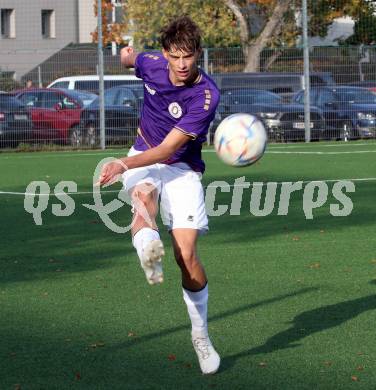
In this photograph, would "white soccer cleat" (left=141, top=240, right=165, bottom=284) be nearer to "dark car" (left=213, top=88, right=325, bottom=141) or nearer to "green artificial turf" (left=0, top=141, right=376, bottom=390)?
"green artificial turf" (left=0, top=141, right=376, bottom=390)

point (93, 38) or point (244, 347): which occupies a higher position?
point (93, 38)

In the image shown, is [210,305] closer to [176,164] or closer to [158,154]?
[176,164]

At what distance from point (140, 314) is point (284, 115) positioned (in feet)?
63.7

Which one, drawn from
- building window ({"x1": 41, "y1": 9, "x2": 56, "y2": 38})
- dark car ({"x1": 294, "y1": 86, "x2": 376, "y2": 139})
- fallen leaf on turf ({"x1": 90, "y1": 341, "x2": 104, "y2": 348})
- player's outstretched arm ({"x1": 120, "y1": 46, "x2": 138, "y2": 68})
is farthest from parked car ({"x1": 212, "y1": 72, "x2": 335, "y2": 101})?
building window ({"x1": 41, "y1": 9, "x2": 56, "y2": 38})

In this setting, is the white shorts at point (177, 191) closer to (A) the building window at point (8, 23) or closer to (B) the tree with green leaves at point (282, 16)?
(B) the tree with green leaves at point (282, 16)

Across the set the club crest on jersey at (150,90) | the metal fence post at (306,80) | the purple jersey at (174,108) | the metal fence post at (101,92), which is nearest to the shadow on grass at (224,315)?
the purple jersey at (174,108)

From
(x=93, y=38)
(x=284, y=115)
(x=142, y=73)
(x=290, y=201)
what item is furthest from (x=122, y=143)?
(x=93, y=38)

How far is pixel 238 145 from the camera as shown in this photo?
7.18 metres

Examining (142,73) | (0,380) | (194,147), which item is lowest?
(0,380)

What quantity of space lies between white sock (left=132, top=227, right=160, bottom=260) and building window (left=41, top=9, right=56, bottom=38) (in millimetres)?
46664

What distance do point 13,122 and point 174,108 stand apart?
63.2ft

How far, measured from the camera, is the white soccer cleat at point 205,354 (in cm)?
646

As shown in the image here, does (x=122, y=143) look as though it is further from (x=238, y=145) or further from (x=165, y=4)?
(x=238, y=145)

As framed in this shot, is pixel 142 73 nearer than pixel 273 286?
Yes
